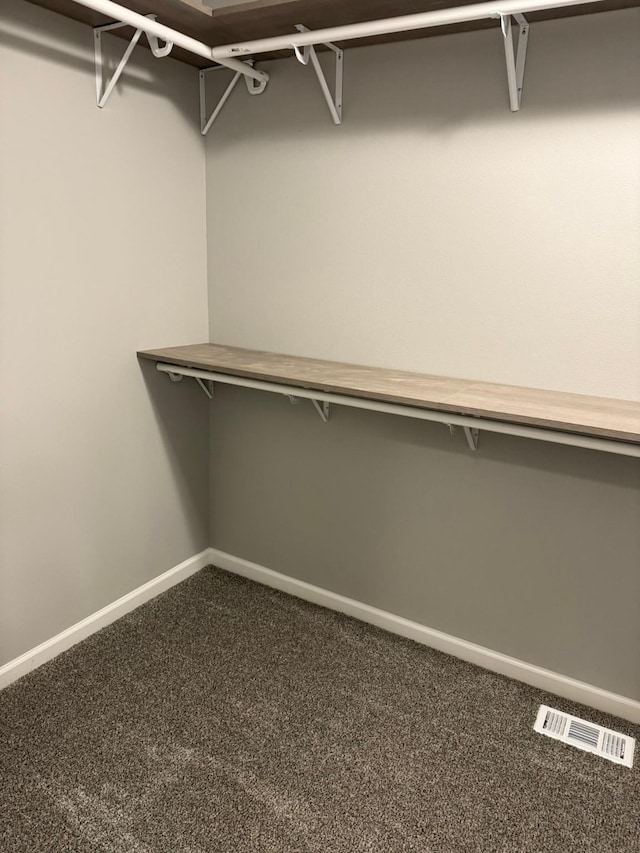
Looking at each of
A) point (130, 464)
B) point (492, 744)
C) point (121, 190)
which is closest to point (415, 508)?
point (492, 744)

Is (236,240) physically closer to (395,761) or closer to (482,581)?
(482,581)

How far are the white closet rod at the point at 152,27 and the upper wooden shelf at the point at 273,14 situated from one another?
0.10ft

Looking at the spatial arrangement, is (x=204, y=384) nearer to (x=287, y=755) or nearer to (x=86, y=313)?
(x=86, y=313)

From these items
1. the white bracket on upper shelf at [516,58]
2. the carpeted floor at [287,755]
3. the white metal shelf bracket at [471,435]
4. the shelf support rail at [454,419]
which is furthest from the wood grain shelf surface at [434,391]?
the carpeted floor at [287,755]

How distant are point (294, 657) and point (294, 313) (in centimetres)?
120

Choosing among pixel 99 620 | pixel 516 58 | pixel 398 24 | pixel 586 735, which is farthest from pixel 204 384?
pixel 586 735

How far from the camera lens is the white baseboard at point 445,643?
194 centimetres

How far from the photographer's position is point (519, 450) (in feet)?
6.40

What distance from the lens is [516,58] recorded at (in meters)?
1.74

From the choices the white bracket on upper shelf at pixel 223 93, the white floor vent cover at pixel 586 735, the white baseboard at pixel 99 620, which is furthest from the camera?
the white bracket on upper shelf at pixel 223 93

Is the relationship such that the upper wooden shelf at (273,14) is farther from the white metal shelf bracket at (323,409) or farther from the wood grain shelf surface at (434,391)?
the white metal shelf bracket at (323,409)

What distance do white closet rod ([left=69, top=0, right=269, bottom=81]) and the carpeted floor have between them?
190cm

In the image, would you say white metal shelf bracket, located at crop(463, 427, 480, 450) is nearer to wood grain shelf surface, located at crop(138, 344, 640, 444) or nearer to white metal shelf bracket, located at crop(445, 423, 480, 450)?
white metal shelf bracket, located at crop(445, 423, 480, 450)

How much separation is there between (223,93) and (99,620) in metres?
1.96
